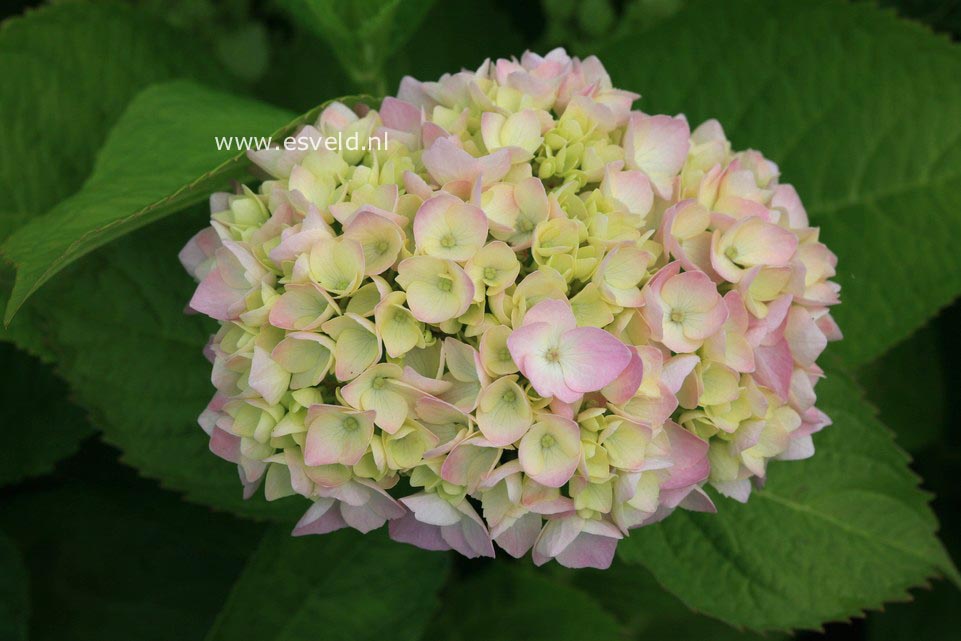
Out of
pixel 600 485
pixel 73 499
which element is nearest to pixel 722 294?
pixel 600 485

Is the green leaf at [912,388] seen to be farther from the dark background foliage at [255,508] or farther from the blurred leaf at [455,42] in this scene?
the blurred leaf at [455,42]

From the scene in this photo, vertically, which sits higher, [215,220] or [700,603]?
[215,220]

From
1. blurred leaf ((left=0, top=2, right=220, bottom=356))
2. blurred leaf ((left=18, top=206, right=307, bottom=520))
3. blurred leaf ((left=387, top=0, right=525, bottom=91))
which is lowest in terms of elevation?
blurred leaf ((left=18, top=206, right=307, bottom=520))

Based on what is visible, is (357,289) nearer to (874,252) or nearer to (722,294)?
(722,294)

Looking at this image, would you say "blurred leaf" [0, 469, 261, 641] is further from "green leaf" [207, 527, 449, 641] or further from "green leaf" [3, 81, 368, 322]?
"green leaf" [3, 81, 368, 322]

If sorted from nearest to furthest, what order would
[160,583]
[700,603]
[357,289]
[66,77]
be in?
[357,289] < [700,603] < [66,77] < [160,583]

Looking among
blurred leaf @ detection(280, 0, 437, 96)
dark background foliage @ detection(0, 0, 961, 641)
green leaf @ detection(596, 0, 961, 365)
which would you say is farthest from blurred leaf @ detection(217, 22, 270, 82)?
green leaf @ detection(596, 0, 961, 365)

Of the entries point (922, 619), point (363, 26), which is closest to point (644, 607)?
point (922, 619)
